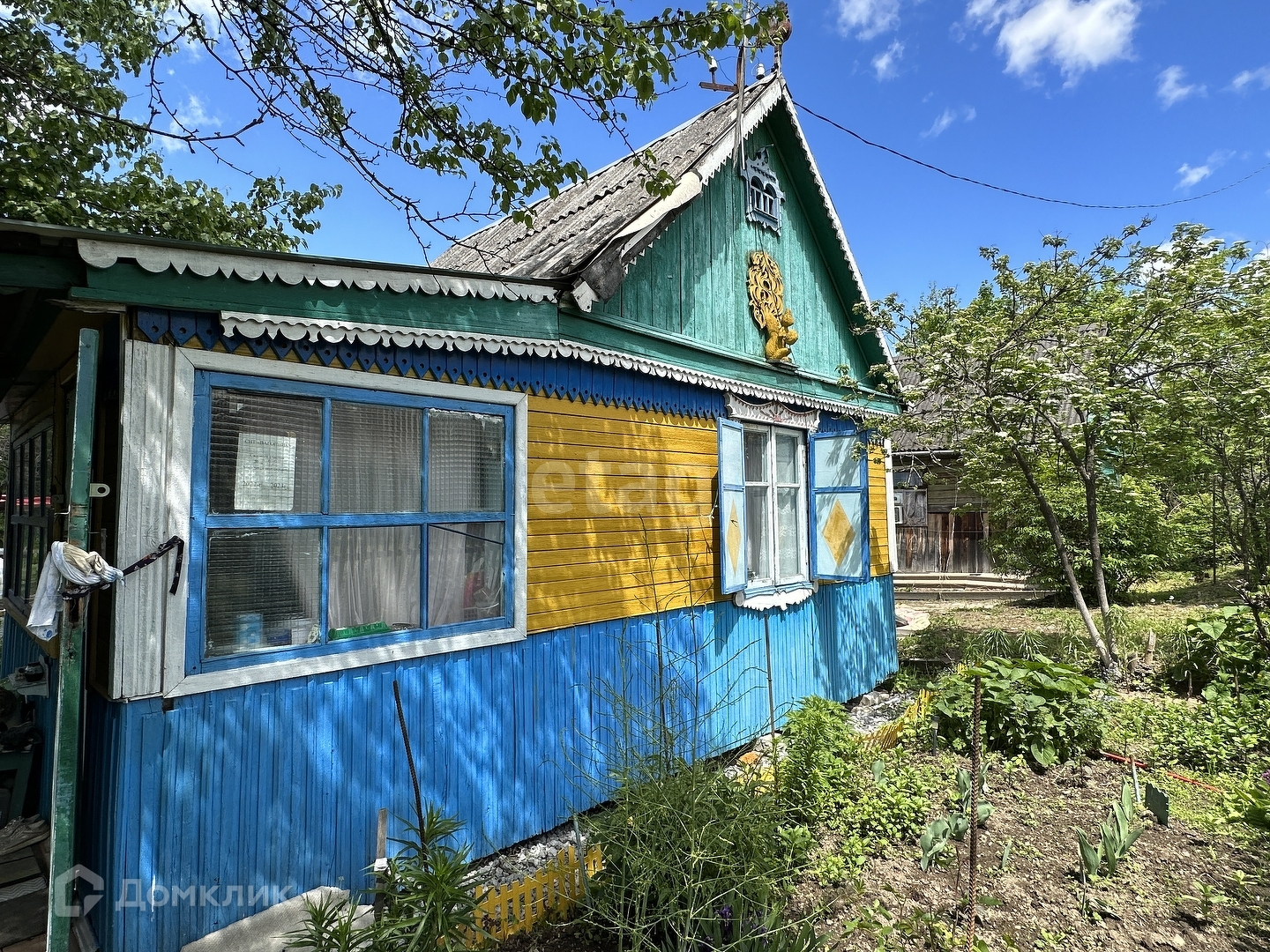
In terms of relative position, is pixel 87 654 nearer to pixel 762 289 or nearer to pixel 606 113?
pixel 606 113

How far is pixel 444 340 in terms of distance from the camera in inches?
134

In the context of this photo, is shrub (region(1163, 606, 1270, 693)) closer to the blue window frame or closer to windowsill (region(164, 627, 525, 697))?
windowsill (region(164, 627, 525, 697))

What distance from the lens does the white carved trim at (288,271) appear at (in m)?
2.39

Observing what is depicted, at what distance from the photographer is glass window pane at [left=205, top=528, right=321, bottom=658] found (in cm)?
283

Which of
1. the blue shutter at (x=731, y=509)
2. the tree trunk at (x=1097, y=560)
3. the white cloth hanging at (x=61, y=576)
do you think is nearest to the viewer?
the white cloth hanging at (x=61, y=576)

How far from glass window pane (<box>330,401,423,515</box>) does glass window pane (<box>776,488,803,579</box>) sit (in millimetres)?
3620

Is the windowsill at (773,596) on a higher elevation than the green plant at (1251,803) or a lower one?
higher

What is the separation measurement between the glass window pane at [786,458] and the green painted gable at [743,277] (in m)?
0.79

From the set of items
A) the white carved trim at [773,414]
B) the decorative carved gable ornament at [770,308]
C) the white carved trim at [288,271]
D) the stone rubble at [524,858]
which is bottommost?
the stone rubble at [524,858]

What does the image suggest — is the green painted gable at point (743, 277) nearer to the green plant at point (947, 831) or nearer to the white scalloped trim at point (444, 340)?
the white scalloped trim at point (444, 340)

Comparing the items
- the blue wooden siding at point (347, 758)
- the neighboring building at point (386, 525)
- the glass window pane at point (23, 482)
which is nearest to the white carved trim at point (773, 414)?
the neighboring building at point (386, 525)

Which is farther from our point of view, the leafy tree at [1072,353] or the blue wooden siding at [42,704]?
the leafy tree at [1072,353]

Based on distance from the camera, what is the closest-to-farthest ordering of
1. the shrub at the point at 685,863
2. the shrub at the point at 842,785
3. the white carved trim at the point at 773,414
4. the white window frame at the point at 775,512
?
1. the shrub at the point at 685,863
2. the shrub at the point at 842,785
3. the white carved trim at the point at 773,414
4. the white window frame at the point at 775,512

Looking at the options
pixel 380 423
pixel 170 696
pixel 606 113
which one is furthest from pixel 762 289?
pixel 170 696
